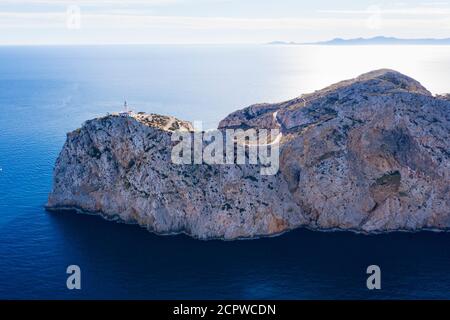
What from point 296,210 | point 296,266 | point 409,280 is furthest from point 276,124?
point 409,280

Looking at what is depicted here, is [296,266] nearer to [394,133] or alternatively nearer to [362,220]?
[362,220]

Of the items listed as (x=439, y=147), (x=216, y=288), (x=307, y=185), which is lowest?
(x=216, y=288)

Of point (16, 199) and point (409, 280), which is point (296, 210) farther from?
point (16, 199)

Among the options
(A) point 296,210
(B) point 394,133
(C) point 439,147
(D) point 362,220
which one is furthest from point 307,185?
(C) point 439,147

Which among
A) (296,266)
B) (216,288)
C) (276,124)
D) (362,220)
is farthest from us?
(276,124)

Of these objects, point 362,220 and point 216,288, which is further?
point 362,220

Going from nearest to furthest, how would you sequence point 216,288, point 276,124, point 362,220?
point 216,288
point 362,220
point 276,124

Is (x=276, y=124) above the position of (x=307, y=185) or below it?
above
